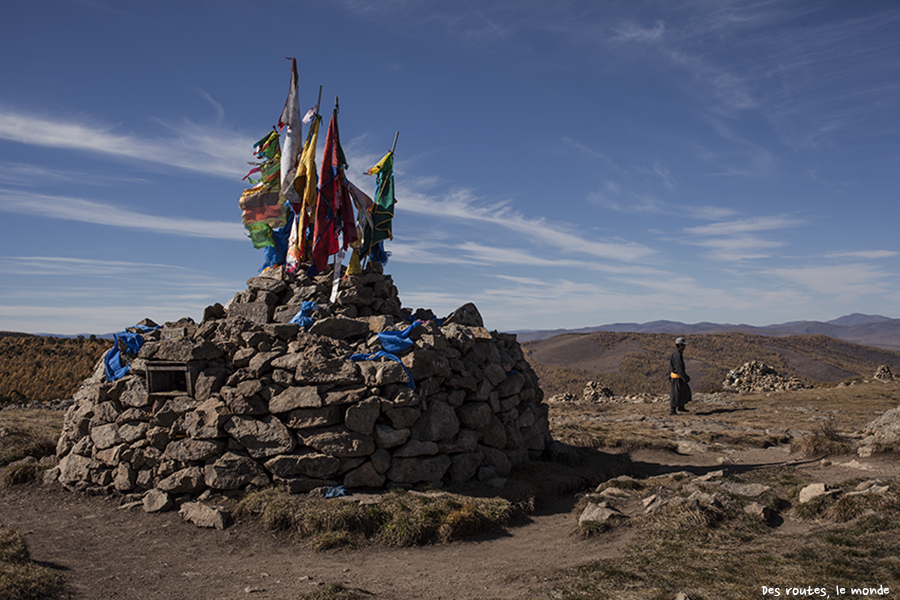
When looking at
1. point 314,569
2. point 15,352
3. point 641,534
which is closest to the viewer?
point 314,569

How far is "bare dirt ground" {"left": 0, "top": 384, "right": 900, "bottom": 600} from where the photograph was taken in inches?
223

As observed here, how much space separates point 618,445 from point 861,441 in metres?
4.70

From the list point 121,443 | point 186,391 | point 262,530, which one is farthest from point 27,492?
point 262,530

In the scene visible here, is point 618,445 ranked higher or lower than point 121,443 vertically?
lower

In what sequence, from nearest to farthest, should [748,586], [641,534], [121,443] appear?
[748,586] < [641,534] < [121,443]

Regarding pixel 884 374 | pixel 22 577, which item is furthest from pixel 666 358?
pixel 22 577

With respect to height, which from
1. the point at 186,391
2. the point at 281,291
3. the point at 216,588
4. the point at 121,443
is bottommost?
the point at 216,588

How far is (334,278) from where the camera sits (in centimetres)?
1030

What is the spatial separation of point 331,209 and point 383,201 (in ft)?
3.72

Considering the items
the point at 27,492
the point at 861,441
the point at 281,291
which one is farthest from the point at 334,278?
the point at 861,441

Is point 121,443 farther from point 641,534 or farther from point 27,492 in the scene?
point 641,534

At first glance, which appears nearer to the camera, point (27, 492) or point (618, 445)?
point (27, 492)

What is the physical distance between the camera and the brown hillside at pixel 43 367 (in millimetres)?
27453

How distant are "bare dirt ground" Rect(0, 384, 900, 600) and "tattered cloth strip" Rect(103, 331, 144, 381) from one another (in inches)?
84.2
